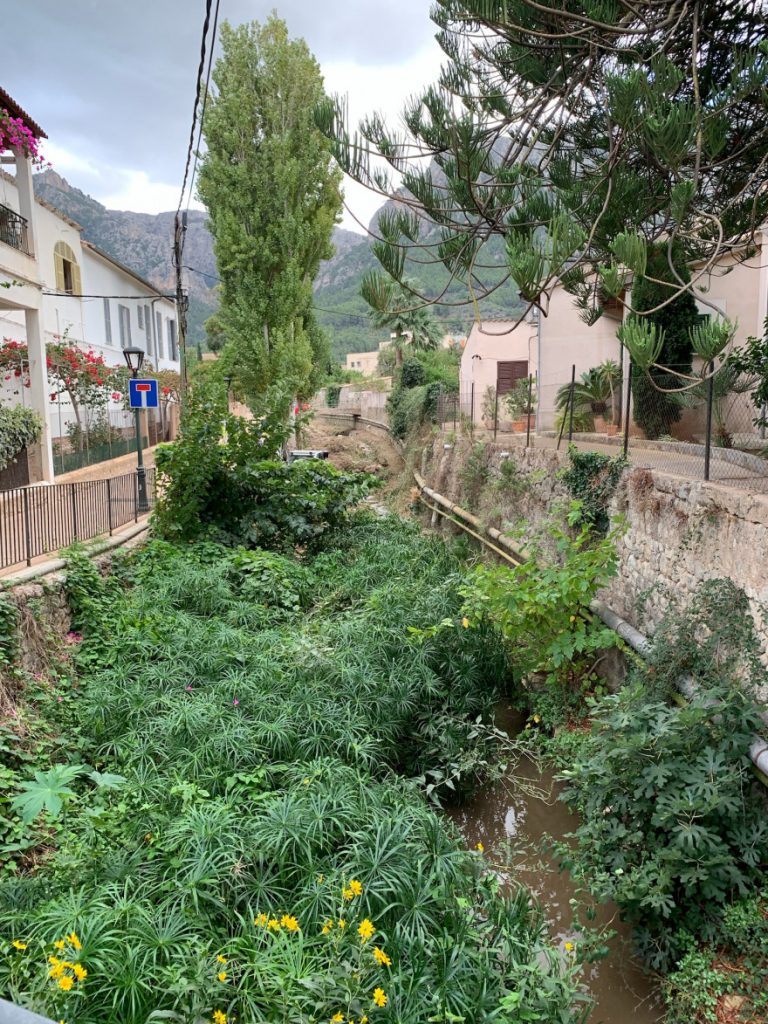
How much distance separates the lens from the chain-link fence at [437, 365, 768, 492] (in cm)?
671

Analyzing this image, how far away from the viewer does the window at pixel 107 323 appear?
26266 mm

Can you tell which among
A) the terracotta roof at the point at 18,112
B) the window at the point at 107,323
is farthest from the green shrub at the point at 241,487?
the window at the point at 107,323

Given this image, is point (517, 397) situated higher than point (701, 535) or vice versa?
point (517, 397)

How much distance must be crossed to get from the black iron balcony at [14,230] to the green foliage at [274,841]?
8056mm

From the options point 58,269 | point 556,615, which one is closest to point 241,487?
point 556,615

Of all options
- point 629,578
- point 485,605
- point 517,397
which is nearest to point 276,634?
point 485,605

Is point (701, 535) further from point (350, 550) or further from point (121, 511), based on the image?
point (121, 511)

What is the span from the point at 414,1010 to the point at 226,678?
377 cm

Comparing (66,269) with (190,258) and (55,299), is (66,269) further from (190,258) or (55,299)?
(190,258)

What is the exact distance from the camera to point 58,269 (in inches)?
859

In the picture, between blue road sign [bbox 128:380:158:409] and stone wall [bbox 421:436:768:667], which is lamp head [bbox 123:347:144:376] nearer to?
blue road sign [bbox 128:380:158:409]

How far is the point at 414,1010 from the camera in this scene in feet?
10.5

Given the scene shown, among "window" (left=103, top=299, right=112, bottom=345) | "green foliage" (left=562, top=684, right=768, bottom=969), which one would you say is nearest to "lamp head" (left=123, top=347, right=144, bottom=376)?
"green foliage" (left=562, top=684, right=768, bottom=969)

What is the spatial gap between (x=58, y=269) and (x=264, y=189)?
774 centimetres
